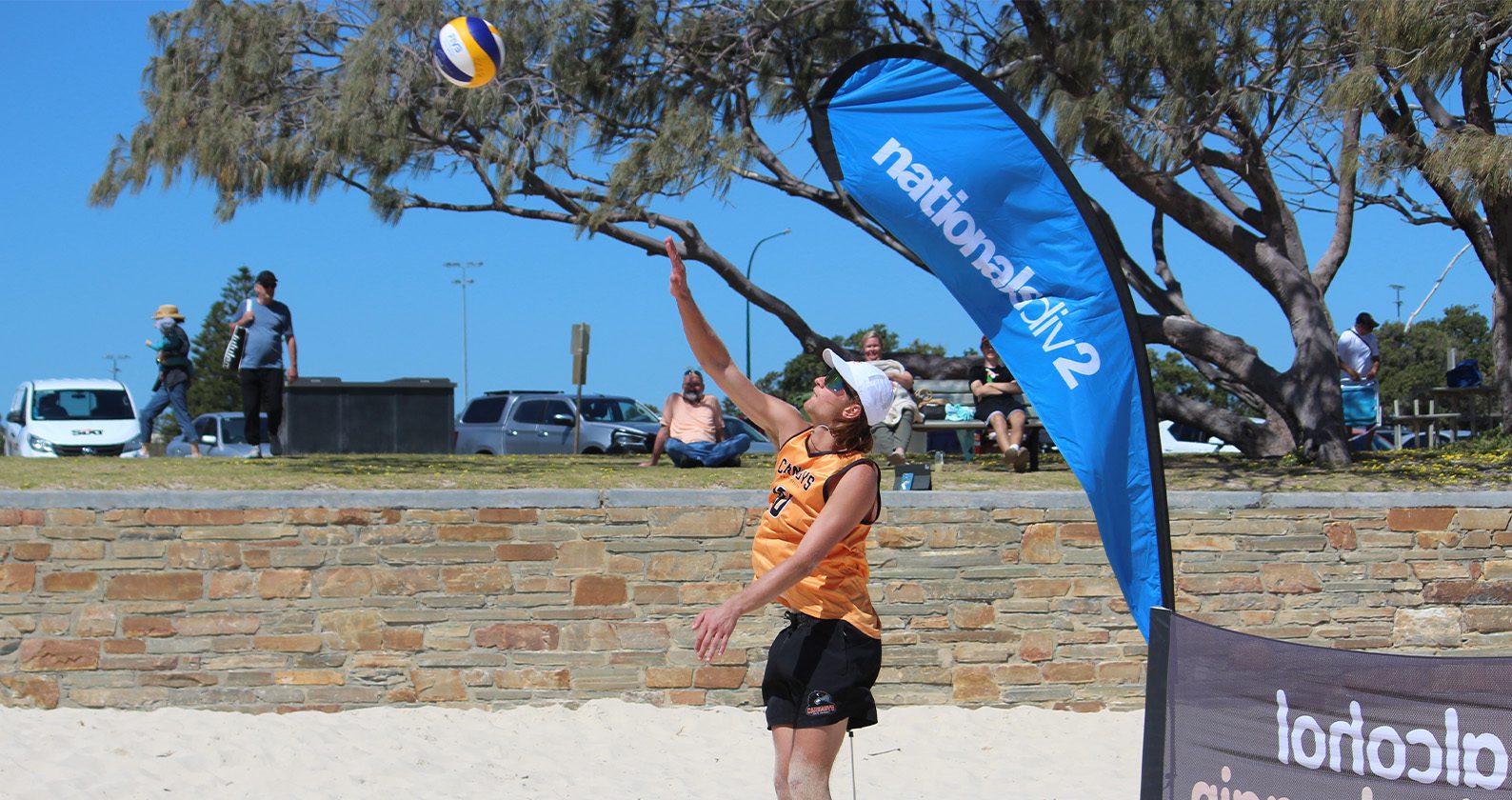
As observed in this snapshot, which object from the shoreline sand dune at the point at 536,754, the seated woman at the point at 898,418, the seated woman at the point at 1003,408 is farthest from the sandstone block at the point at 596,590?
the seated woman at the point at 1003,408

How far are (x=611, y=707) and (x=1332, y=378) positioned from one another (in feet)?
23.1

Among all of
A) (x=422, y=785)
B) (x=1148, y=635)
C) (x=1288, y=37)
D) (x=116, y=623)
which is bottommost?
(x=422, y=785)

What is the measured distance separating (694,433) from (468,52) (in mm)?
3220

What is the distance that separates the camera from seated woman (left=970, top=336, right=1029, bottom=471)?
10047 mm

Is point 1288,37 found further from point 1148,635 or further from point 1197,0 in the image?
point 1148,635

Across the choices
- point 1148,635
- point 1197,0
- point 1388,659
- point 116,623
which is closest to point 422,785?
point 116,623

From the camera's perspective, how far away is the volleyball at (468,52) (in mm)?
10172

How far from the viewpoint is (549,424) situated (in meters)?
19.9

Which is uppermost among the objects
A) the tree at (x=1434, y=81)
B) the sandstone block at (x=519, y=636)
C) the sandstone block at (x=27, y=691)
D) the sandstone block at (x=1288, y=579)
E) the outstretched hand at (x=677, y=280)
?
the tree at (x=1434, y=81)

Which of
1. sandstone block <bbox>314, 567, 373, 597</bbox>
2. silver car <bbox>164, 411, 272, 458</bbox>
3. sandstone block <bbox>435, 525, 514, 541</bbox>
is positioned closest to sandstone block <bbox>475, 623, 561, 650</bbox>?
sandstone block <bbox>435, 525, 514, 541</bbox>

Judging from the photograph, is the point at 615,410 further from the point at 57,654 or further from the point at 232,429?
the point at 57,654

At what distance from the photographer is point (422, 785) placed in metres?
6.75

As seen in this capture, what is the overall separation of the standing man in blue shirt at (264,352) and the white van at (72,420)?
10912 millimetres

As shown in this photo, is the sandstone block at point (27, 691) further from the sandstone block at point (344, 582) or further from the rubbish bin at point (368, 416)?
the rubbish bin at point (368, 416)
